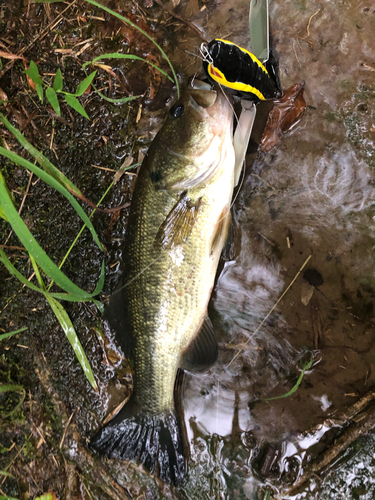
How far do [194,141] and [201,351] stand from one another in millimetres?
1402

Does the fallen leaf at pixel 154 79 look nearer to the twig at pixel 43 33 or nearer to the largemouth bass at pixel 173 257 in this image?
the largemouth bass at pixel 173 257

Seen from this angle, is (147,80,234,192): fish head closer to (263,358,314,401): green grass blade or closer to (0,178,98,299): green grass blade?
(0,178,98,299): green grass blade

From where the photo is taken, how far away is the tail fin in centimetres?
226

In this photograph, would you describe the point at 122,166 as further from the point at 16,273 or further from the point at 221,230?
the point at 16,273

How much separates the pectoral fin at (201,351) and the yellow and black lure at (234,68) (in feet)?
4.95

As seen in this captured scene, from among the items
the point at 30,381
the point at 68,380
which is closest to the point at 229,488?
the point at 68,380

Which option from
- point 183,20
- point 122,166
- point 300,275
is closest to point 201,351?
point 300,275

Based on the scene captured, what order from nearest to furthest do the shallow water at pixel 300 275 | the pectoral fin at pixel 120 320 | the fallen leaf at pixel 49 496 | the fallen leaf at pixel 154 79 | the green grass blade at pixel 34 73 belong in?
the shallow water at pixel 300 275 → the pectoral fin at pixel 120 320 → the green grass blade at pixel 34 73 → the fallen leaf at pixel 154 79 → the fallen leaf at pixel 49 496

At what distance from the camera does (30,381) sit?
276cm

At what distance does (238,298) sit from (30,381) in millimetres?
1952

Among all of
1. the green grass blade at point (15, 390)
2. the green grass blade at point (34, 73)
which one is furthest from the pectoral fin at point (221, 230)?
the green grass blade at point (15, 390)

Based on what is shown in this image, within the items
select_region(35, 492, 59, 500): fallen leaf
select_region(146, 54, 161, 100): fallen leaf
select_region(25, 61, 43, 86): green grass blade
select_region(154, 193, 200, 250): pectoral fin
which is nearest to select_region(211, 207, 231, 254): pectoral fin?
select_region(154, 193, 200, 250): pectoral fin

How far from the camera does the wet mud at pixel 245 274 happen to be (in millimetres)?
2135

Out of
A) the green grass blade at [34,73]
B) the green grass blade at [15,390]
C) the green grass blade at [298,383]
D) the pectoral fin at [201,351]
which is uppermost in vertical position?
the green grass blade at [34,73]
